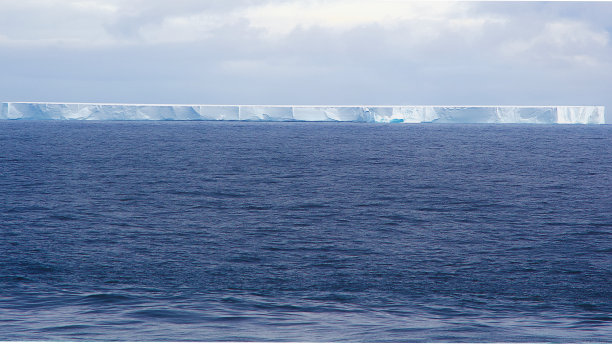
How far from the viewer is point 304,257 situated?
11.7 meters

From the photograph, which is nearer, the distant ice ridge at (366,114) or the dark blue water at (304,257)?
the dark blue water at (304,257)

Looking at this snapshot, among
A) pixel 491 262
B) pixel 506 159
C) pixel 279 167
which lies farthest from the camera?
pixel 506 159

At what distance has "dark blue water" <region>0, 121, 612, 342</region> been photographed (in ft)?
25.3

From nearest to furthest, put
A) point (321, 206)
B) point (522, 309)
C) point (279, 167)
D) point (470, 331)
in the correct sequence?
point (470, 331) < point (522, 309) < point (321, 206) < point (279, 167)

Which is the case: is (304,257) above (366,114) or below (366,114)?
below

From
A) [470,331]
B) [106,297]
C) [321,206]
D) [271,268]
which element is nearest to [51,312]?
[106,297]

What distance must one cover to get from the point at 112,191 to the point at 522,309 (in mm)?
14885

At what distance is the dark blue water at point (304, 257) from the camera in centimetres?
770

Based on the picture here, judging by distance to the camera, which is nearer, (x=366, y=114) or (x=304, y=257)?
(x=304, y=257)

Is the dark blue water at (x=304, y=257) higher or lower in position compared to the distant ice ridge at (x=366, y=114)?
lower

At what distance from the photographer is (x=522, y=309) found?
868cm

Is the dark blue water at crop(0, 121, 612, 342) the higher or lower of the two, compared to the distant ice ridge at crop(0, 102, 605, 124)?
lower

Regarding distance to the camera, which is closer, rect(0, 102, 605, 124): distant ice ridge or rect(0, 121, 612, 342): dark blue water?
rect(0, 121, 612, 342): dark blue water

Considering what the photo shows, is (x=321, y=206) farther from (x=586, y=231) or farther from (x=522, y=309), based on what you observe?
(x=522, y=309)
